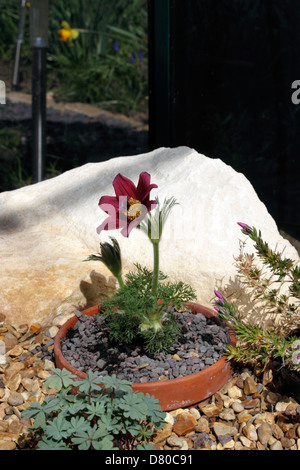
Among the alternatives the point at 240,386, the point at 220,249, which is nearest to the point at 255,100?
the point at 220,249

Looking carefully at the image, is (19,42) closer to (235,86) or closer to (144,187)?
(235,86)

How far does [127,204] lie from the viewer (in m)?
2.31

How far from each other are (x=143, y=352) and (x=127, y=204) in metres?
0.64

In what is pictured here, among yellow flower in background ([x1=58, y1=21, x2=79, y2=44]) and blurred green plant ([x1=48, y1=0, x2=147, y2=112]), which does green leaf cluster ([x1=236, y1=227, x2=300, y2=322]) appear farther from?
yellow flower in background ([x1=58, y1=21, x2=79, y2=44])

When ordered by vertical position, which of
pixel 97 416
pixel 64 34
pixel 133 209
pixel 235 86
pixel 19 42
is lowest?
pixel 97 416

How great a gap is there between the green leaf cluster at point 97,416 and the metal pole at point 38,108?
9.55ft

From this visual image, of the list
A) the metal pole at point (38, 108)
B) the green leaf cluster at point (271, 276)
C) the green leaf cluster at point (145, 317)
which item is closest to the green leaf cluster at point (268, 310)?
the green leaf cluster at point (271, 276)

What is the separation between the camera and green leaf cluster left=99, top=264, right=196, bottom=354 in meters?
2.29

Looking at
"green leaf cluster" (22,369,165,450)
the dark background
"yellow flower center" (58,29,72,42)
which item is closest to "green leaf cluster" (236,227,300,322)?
"green leaf cluster" (22,369,165,450)

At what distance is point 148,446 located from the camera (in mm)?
1813

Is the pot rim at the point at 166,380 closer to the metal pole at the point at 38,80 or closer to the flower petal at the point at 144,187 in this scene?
the flower petal at the point at 144,187

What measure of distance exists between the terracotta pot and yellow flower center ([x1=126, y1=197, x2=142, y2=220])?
2.14 feet

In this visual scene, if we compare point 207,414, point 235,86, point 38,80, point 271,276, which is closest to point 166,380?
point 207,414

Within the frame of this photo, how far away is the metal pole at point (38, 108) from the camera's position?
14.9 feet
